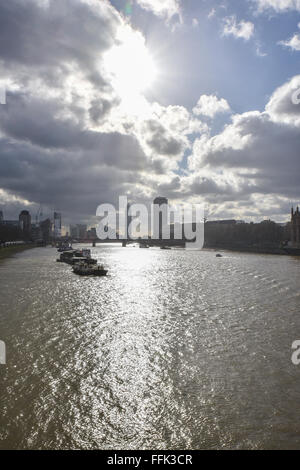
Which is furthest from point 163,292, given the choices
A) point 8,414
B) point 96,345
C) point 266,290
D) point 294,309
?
point 8,414

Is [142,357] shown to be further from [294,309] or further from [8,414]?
[294,309]

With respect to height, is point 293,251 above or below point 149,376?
below

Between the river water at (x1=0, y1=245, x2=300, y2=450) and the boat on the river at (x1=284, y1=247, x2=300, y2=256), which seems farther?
the boat on the river at (x1=284, y1=247, x2=300, y2=256)

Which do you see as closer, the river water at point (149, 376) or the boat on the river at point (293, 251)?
the river water at point (149, 376)

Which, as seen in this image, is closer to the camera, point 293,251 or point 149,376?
point 149,376

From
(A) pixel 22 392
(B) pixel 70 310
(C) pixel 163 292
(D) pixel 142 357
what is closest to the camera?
(A) pixel 22 392
